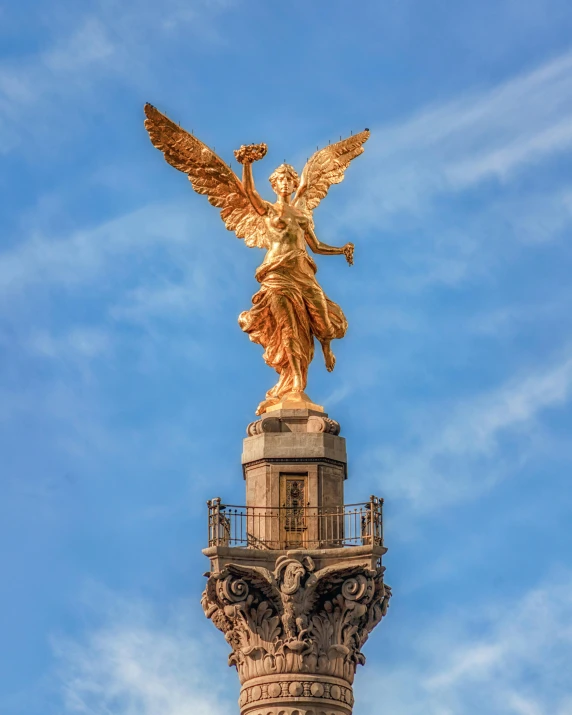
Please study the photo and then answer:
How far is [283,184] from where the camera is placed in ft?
274

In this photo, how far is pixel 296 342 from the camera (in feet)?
269

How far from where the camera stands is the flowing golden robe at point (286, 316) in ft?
269

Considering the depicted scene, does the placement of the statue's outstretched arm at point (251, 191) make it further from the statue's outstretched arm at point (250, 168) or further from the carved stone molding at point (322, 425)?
the carved stone molding at point (322, 425)

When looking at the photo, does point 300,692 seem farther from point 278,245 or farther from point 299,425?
point 278,245

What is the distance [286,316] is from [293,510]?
635 cm

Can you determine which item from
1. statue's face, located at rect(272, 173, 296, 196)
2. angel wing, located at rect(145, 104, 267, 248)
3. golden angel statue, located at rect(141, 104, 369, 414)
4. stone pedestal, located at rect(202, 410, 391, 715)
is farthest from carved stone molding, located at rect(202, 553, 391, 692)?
statue's face, located at rect(272, 173, 296, 196)

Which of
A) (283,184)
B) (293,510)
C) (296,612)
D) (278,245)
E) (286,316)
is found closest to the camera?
(296,612)

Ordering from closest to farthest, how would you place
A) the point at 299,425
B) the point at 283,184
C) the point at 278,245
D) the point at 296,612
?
1. the point at 296,612
2. the point at 299,425
3. the point at 278,245
4. the point at 283,184

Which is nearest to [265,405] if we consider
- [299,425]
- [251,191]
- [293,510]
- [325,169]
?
[299,425]

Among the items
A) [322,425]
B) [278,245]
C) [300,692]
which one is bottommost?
[300,692]

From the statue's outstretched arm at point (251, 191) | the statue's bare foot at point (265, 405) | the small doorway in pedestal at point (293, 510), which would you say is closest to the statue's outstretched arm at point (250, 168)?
the statue's outstretched arm at point (251, 191)

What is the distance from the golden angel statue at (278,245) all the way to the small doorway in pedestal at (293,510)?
8.75 feet

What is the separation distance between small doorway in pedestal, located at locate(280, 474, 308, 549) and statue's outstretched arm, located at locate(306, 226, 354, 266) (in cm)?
814

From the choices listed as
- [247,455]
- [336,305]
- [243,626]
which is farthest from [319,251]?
[243,626]
